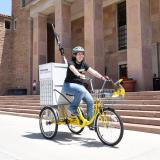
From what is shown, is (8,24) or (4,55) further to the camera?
(8,24)

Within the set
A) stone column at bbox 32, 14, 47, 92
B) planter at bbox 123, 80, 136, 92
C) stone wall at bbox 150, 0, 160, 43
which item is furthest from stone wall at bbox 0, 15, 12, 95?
planter at bbox 123, 80, 136, 92

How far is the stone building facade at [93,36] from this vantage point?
1281 cm

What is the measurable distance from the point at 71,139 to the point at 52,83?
4.03 ft

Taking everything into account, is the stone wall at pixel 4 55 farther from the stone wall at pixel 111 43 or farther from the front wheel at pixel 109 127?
the front wheel at pixel 109 127

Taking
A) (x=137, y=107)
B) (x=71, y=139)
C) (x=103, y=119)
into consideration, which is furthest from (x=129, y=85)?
(x=103, y=119)

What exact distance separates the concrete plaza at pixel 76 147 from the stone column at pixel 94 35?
8.64m

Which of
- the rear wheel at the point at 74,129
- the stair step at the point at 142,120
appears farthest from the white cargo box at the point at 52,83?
the stair step at the point at 142,120

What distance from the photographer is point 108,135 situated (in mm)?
5379

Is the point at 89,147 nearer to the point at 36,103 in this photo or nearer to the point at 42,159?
the point at 42,159

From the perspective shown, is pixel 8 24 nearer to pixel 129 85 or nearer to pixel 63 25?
pixel 63 25

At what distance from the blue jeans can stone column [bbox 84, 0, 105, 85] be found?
9192mm

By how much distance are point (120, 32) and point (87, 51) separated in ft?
15.2

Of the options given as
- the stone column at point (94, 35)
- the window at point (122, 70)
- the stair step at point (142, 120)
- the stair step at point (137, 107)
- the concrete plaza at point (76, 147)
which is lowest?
the concrete plaza at point (76, 147)

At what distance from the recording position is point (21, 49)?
2405 cm
